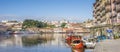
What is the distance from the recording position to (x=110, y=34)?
68.1 metres

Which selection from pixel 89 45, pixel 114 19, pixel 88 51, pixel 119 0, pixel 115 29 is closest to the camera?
pixel 88 51

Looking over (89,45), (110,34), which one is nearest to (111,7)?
(110,34)

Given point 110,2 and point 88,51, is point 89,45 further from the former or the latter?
point 110,2

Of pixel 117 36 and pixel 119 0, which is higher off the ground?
pixel 119 0

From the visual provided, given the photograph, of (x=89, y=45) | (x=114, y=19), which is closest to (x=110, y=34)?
(x=89, y=45)

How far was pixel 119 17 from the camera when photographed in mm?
84188

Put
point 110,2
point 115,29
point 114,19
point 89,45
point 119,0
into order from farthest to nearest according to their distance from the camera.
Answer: point 110,2 → point 114,19 → point 119,0 → point 115,29 → point 89,45

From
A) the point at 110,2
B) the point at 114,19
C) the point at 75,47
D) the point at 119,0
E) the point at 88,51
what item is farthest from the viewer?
the point at 110,2

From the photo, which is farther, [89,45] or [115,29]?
[115,29]

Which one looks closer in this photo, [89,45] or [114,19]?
[89,45]

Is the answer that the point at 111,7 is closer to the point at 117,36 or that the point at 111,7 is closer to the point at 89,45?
the point at 117,36

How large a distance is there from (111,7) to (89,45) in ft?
136

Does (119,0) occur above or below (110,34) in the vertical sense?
above

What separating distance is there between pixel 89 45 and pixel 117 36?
8.71 metres
